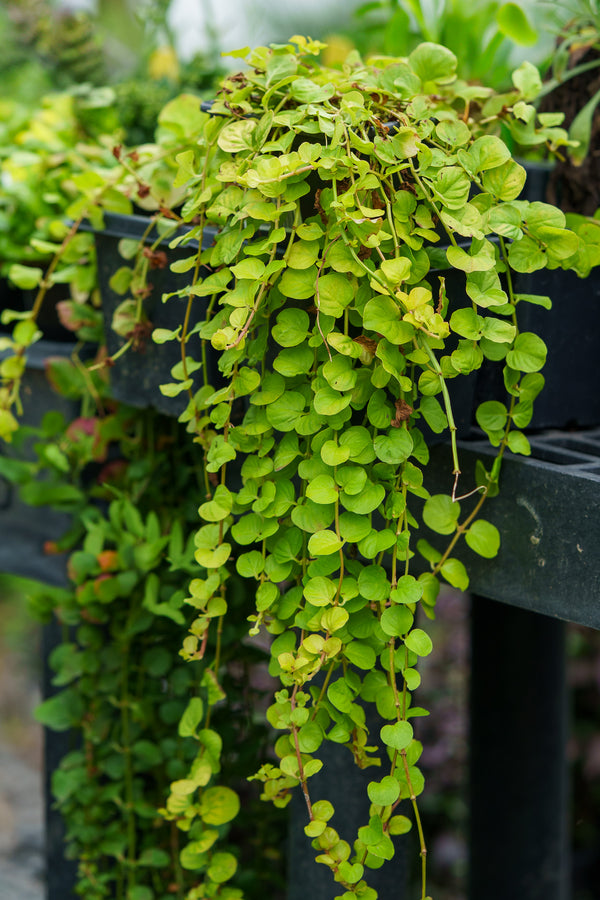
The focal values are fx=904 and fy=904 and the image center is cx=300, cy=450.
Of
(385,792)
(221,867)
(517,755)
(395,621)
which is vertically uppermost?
(395,621)

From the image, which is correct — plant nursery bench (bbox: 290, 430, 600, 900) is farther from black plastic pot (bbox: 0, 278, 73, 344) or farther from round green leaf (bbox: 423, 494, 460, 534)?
black plastic pot (bbox: 0, 278, 73, 344)

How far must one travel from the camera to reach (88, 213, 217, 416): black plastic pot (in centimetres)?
80

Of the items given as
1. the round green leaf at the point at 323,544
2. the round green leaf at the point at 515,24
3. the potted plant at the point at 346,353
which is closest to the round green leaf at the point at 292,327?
the potted plant at the point at 346,353

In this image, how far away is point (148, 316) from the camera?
84 centimetres

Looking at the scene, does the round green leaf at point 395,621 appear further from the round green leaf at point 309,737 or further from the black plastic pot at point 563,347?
the black plastic pot at point 563,347

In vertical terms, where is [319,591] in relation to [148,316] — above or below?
below

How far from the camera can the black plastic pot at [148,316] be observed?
2.62 feet

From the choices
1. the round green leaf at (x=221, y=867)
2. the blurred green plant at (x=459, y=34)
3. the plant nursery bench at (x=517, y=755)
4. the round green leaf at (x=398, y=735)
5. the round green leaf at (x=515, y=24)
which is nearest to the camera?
the round green leaf at (x=398, y=735)

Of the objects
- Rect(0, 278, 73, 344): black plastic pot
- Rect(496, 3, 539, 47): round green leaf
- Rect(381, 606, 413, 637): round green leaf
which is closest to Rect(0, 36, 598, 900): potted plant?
Rect(381, 606, 413, 637): round green leaf

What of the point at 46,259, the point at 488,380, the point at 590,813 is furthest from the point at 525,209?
the point at 590,813

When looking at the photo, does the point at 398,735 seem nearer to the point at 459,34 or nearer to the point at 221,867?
the point at 221,867

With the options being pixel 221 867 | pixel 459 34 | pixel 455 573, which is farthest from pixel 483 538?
pixel 459 34

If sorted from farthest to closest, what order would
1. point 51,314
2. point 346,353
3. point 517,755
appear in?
point 517,755 < point 51,314 < point 346,353

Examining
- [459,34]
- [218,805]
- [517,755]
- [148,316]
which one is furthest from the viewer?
[517,755]
